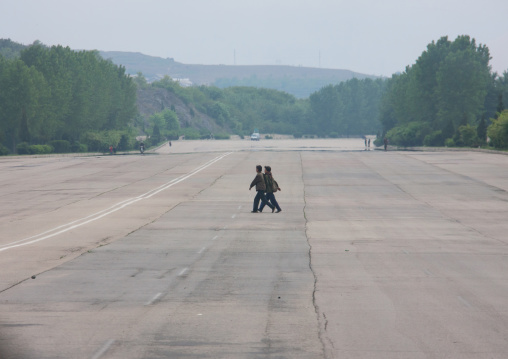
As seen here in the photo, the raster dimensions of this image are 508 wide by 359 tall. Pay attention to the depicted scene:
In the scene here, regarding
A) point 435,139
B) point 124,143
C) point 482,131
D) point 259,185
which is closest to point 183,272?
point 259,185

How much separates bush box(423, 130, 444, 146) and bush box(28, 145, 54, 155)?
52.9 m

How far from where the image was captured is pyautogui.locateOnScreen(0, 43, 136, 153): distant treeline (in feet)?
300

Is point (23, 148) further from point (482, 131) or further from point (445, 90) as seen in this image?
point (445, 90)

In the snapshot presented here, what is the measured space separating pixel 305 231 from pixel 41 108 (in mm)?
76195

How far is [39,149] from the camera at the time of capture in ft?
292

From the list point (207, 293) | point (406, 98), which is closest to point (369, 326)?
point (207, 293)

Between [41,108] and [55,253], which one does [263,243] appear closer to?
[55,253]

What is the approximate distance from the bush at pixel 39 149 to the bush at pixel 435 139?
5289cm

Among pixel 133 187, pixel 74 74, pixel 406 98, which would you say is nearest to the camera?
pixel 133 187

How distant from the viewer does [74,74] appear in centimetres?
10981

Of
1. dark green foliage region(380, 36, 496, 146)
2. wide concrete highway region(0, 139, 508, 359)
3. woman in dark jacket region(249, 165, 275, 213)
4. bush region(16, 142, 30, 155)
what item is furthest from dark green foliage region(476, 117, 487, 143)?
woman in dark jacket region(249, 165, 275, 213)

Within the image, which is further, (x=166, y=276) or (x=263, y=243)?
(x=263, y=243)

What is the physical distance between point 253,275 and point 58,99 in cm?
8840

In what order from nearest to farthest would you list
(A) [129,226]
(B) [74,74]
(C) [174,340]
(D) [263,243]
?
(C) [174,340]
(D) [263,243]
(A) [129,226]
(B) [74,74]
